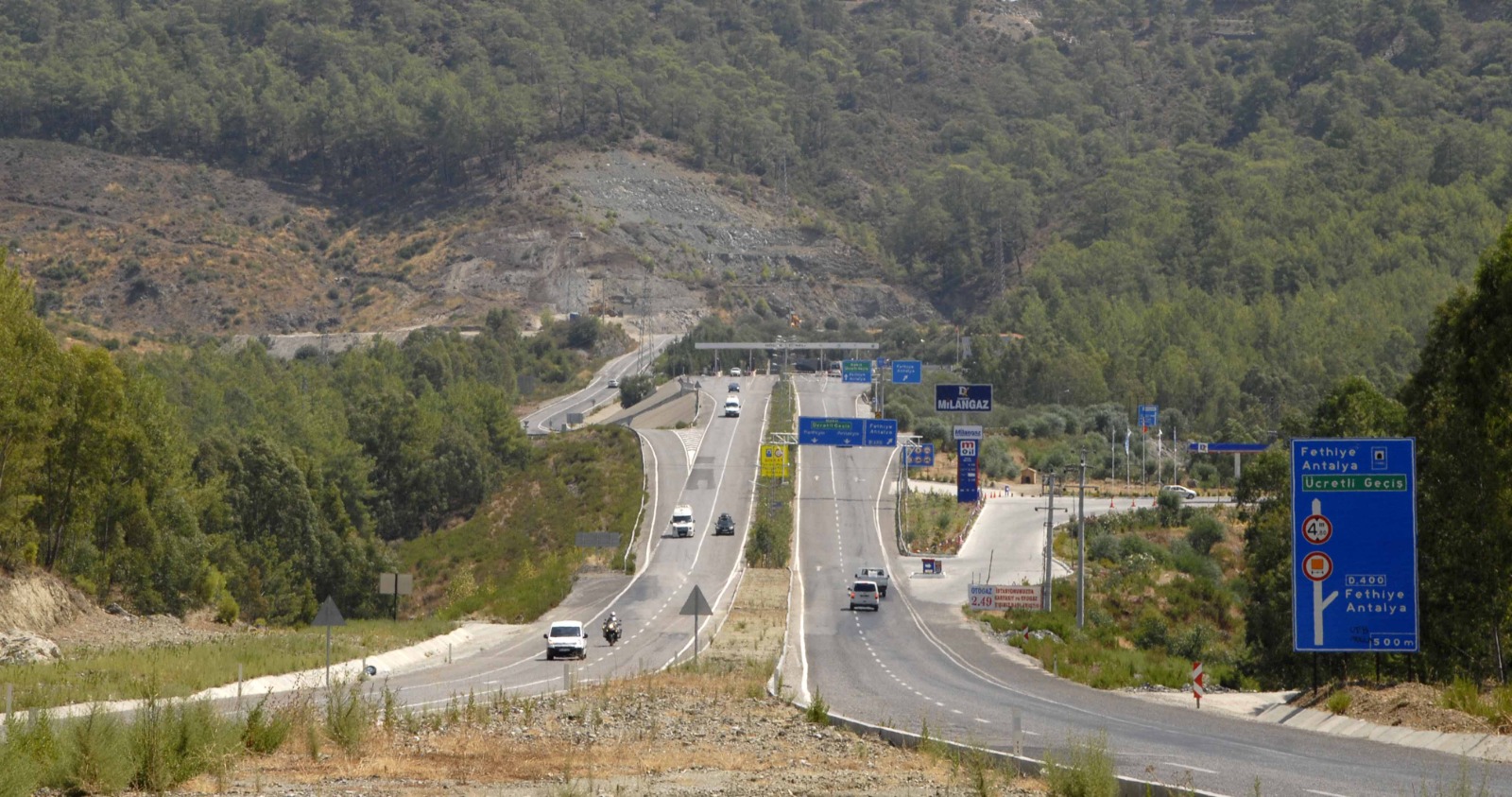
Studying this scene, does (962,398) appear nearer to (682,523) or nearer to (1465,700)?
(682,523)

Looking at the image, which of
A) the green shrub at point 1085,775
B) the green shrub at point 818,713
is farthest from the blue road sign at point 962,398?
the green shrub at point 1085,775

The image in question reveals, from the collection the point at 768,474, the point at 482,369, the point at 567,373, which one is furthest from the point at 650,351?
the point at 768,474

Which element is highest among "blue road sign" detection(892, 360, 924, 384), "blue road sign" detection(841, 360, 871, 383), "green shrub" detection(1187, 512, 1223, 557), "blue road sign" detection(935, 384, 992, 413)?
"blue road sign" detection(841, 360, 871, 383)

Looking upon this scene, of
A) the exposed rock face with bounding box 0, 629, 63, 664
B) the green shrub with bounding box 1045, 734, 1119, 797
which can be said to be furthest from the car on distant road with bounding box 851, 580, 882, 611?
the green shrub with bounding box 1045, 734, 1119, 797

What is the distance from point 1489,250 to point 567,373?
468ft

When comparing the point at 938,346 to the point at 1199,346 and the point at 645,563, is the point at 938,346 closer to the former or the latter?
the point at 1199,346

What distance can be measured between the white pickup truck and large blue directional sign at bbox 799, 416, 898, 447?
23770 millimetres

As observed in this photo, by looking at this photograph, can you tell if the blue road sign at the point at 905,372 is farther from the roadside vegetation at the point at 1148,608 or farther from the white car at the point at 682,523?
the white car at the point at 682,523

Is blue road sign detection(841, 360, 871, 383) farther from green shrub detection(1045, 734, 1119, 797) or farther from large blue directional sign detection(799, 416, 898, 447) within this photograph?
green shrub detection(1045, 734, 1119, 797)

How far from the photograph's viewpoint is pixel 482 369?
6393 inches

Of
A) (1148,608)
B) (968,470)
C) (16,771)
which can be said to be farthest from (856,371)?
(16,771)

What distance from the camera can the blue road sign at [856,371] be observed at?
13175 cm

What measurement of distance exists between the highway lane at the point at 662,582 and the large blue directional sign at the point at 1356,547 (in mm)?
17478

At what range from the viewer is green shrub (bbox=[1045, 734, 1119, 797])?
A: 1997 cm
